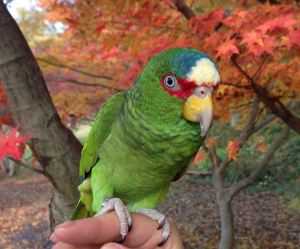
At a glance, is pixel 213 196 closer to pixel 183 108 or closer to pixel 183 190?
pixel 183 190

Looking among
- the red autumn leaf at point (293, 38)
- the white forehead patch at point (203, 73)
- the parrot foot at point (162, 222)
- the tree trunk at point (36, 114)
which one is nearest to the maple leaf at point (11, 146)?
the tree trunk at point (36, 114)

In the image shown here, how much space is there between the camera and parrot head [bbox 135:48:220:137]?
1.05 meters

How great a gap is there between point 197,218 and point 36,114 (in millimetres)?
5445

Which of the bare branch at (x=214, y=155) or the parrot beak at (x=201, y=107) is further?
the bare branch at (x=214, y=155)

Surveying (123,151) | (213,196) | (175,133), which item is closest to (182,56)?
(175,133)

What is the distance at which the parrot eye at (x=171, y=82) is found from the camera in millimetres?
1099

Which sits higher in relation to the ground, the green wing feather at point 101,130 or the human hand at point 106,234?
the green wing feather at point 101,130

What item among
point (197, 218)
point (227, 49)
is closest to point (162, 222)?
point (227, 49)

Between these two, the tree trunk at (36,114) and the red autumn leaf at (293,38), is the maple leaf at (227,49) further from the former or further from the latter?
the tree trunk at (36,114)

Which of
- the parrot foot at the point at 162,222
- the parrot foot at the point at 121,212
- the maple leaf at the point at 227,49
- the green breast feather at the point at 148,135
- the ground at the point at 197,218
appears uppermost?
the maple leaf at the point at 227,49

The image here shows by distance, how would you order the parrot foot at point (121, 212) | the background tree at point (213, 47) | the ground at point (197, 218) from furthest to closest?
1. the ground at point (197, 218)
2. the background tree at point (213, 47)
3. the parrot foot at point (121, 212)

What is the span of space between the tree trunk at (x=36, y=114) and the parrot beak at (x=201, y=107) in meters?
1.18

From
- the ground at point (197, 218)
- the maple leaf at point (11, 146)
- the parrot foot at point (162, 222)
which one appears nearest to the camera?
the parrot foot at point (162, 222)

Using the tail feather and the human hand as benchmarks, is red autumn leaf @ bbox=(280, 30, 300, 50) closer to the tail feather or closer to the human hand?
the human hand
